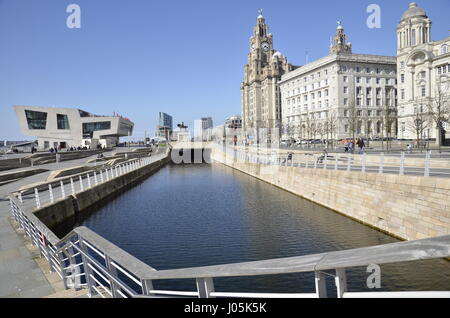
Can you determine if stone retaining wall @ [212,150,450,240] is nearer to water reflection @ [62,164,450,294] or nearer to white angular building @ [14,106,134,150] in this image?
water reflection @ [62,164,450,294]

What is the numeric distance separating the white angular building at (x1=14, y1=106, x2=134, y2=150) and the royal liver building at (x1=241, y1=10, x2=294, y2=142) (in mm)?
54427

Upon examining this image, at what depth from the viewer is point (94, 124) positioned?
351ft

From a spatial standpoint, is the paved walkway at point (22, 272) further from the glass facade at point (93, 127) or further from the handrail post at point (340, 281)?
the glass facade at point (93, 127)

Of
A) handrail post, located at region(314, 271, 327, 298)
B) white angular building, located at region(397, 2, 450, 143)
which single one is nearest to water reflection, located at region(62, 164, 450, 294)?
handrail post, located at region(314, 271, 327, 298)

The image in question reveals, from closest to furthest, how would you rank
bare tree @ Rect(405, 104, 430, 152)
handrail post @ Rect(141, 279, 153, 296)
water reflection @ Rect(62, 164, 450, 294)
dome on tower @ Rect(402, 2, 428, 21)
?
1. handrail post @ Rect(141, 279, 153, 296)
2. water reflection @ Rect(62, 164, 450, 294)
3. bare tree @ Rect(405, 104, 430, 152)
4. dome on tower @ Rect(402, 2, 428, 21)

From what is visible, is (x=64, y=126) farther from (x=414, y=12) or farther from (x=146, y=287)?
(x=146, y=287)

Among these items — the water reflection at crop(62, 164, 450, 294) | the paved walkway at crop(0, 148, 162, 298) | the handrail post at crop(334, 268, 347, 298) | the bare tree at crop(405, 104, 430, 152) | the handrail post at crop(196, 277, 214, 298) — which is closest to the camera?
the handrail post at crop(334, 268, 347, 298)

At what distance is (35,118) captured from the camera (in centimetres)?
9375

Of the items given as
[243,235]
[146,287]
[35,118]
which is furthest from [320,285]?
[35,118]

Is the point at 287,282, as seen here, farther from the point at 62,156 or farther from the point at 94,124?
the point at 94,124

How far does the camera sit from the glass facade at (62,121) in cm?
9781

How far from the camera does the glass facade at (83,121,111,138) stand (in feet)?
344

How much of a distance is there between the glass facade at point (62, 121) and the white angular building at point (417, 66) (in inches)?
3474

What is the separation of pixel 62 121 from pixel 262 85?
85256 millimetres
